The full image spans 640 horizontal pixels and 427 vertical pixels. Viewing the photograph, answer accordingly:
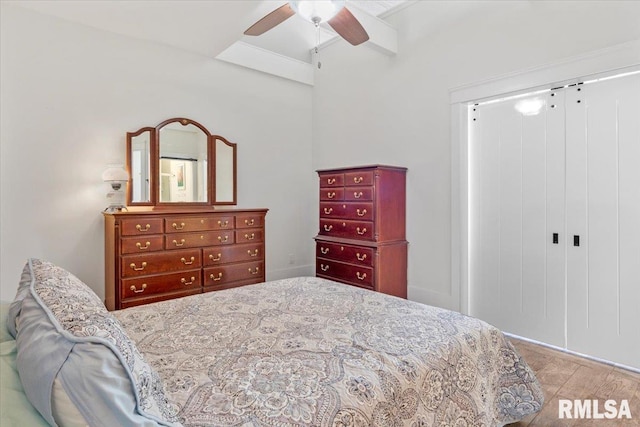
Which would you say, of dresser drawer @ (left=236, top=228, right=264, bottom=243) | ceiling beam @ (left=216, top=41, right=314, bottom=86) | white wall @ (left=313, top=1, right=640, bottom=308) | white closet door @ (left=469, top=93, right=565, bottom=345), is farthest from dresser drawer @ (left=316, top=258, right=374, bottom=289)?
ceiling beam @ (left=216, top=41, right=314, bottom=86)

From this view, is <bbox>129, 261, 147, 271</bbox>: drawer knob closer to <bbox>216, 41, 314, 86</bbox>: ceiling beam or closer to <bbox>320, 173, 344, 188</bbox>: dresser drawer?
<bbox>320, 173, 344, 188</bbox>: dresser drawer

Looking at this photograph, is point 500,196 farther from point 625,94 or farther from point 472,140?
point 625,94

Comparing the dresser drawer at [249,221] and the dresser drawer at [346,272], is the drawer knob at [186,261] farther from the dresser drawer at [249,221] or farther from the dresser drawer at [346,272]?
the dresser drawer at [346,272]

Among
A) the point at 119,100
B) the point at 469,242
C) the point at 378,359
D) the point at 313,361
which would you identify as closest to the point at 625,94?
the point at 469,242

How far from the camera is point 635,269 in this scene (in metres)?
2.56

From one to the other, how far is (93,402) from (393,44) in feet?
13.7

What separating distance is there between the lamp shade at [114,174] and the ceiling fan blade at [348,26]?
2.34 m

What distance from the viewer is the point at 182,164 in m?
3.94

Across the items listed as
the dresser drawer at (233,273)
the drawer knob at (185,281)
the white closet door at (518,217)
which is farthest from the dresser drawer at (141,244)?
the white closet door at (518,217)

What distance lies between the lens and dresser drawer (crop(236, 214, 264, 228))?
3.84 metres

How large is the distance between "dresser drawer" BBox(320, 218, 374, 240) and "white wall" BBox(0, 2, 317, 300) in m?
1.13

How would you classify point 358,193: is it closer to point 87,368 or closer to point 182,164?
point 182,164

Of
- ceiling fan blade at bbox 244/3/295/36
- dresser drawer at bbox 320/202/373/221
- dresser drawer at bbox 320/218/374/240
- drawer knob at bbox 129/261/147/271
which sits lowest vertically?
drawer knob at bbox 129/261/147/271

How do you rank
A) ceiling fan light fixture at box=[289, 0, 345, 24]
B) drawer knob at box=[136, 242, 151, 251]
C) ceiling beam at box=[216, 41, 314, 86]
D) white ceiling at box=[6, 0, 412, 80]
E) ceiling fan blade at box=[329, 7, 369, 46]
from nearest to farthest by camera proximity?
ceiling fan light fixture at box=[289, 0, 345, 24] → ceiling fan blade at box=[329, 7, 369, 46] → white ceiling at box=[6, 0, 412, 80] → drawer knob at box=[136, 242, 151, 251] → ceiling beam at box=[216, 41, 314, 86]
